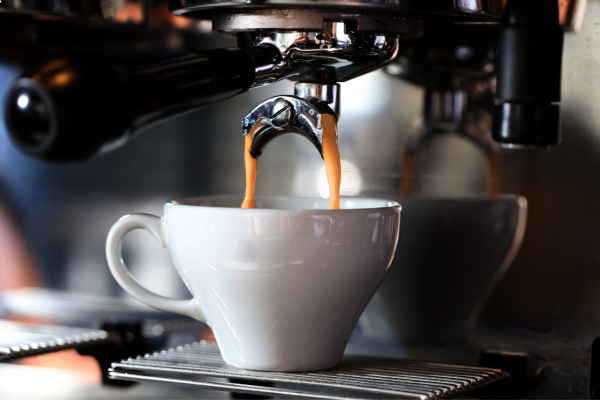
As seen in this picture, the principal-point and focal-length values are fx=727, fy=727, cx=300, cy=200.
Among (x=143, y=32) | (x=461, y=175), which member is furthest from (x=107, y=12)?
(x=461, y=175)

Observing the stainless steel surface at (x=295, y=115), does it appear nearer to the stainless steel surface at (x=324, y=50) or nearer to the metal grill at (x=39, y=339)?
the stainless steel surface at (x=324, y=50)

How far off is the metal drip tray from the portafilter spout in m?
0.12

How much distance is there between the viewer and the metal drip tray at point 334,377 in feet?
1.14

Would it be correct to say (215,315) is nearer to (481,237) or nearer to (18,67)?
(481,237)

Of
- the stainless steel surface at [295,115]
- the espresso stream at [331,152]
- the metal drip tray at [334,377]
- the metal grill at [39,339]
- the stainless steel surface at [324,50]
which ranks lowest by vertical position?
the metal grill at [39,339]

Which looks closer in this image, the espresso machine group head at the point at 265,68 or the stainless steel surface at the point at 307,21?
the espresso machine group head at the point at 265,68

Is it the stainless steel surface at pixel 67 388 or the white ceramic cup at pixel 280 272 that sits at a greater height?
the white ceramic cup at pixel 280 272

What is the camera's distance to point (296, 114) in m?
0.37

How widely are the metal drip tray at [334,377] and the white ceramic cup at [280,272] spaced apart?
1cm

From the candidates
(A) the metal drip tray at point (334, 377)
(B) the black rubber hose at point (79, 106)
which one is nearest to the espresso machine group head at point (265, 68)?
(B) the black rubber hose at point (79, 106)

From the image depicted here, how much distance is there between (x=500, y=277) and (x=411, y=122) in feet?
0.38

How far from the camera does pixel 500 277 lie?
453mm

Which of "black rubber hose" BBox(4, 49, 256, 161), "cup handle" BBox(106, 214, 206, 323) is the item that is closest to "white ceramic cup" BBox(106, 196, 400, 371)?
"cup handle" BBox(106, 214, 206, 323)

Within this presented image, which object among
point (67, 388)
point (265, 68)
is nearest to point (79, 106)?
point (265, 68)
